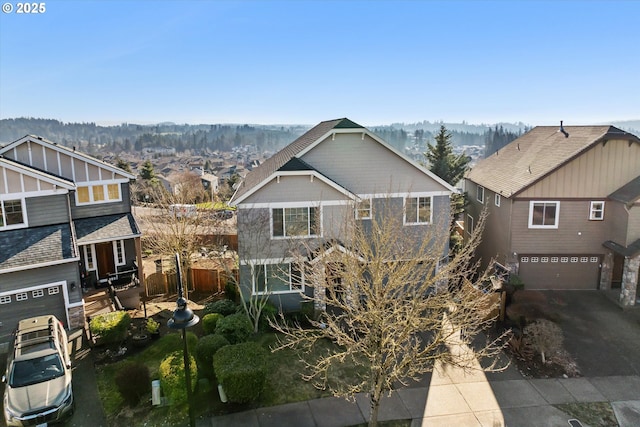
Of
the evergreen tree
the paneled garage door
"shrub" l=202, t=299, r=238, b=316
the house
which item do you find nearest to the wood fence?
"shrub" l=202, t=299, r=238, b=316

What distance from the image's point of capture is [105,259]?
70.0 ft

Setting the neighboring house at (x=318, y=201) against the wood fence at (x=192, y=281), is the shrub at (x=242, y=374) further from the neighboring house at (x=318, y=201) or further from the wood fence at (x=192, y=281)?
the wood fence at (x=192, y=281)

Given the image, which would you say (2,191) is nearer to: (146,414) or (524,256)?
(146,414)

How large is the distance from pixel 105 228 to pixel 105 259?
1883 millimetres

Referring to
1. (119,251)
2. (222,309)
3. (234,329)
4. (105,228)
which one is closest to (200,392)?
(234,329)

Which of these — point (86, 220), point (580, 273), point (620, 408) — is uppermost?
point (86, 220)

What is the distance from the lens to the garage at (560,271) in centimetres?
2239

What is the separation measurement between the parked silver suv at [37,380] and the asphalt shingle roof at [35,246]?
10.2 feet

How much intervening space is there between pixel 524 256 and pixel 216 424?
17.5 metres

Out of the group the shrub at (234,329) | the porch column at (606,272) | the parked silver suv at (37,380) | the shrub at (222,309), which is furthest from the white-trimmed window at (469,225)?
the parked silver suv at (37,380)

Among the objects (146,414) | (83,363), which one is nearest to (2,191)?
(83,363)

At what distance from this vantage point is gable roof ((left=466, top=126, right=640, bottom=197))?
21.4 m

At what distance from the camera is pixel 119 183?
71.5 ft

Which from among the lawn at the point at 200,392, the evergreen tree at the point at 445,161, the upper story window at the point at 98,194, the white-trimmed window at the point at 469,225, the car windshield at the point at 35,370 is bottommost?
the lawn at the point at 200,392
